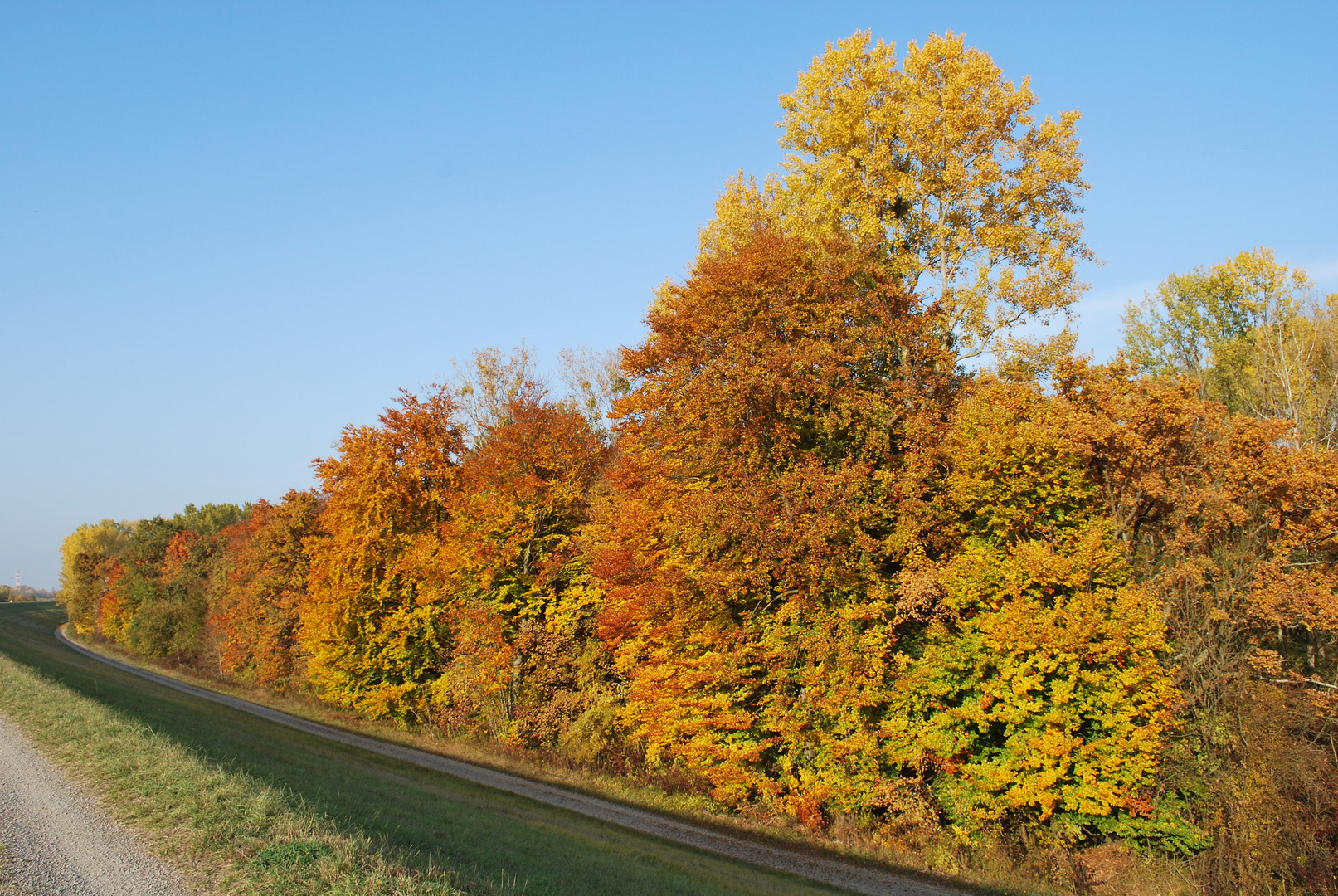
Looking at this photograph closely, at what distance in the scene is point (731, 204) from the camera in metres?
30.5

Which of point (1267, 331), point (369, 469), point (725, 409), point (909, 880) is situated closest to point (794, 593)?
point (725, 409)

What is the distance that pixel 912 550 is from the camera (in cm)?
2006

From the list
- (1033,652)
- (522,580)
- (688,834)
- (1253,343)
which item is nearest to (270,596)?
(522,580)

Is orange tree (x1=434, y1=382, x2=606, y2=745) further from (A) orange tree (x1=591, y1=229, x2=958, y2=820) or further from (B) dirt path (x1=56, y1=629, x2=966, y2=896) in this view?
(A) orange tree (x1=591, y1=229, x2=958, y2=820)

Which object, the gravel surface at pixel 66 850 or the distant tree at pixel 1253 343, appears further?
the distant tree at pixel 1253 343

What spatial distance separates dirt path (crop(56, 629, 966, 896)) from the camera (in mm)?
Answer: 15945

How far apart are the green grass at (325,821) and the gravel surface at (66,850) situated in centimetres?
31

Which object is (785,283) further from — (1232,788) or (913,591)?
(1232,788)

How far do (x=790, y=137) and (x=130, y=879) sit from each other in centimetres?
2576

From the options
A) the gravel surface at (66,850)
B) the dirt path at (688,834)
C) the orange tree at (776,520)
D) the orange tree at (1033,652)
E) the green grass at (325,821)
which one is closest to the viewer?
the gravel surface at (66,850)

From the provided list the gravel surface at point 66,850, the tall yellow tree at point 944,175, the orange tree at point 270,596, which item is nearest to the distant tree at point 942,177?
the tall yellow tree at point 944,175

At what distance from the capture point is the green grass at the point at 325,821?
26.5 ft

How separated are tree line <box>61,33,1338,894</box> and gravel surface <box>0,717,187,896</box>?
14.2 meters

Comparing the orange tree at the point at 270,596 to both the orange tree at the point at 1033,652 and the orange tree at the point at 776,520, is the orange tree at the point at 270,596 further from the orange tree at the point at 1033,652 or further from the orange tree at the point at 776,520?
the orange tree at the point at 1033,652
